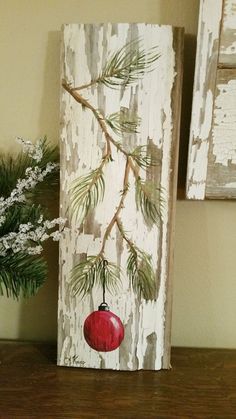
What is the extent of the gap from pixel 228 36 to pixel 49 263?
555mm

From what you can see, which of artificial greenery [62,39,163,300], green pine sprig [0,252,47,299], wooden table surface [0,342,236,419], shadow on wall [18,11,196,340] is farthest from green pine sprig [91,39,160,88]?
wooden table surface [0,342,236,419]

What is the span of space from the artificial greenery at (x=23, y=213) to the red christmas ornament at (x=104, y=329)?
13 centimetres

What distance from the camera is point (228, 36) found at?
0.84 meters

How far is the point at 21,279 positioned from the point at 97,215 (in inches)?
7.1

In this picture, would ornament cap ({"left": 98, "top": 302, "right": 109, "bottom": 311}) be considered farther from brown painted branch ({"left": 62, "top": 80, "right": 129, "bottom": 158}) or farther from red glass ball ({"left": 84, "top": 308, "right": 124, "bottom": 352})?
brown painted branch ({"left": 62, "top": 80, "right": 129, "bottom": 158})

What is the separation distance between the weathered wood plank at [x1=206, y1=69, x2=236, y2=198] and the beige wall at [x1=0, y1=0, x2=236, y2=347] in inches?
3.0

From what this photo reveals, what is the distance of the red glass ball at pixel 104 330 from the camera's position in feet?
2.99

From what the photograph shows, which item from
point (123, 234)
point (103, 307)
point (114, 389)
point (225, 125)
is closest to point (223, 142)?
point (225, 125)

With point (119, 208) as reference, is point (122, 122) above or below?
above

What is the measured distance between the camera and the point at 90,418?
783 mm

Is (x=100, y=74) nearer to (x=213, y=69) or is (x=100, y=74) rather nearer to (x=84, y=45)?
(x=84, y=45)

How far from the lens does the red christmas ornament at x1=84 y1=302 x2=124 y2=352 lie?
0.91m

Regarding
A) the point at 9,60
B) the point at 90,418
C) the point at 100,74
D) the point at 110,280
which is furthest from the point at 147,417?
the point at 9,60

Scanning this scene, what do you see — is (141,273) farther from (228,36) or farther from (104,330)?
(228,36)
